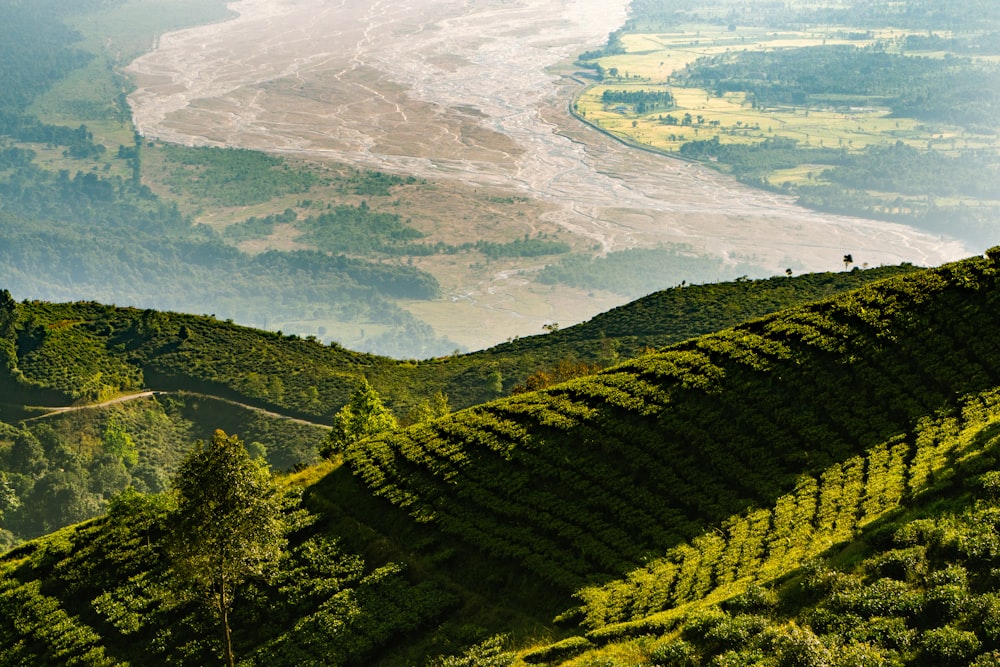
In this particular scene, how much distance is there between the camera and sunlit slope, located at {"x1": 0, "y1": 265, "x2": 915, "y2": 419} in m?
107

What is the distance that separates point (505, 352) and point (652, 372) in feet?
222

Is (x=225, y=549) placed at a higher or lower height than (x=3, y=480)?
higher

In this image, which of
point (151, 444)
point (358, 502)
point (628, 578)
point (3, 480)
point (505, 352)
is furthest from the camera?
point (505, 352)

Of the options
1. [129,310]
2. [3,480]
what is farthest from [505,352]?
[3,480]

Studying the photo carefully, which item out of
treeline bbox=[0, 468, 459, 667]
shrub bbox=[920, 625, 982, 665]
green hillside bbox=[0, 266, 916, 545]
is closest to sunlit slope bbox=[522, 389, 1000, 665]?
shrub bbox=[920, 625, 982, 665]

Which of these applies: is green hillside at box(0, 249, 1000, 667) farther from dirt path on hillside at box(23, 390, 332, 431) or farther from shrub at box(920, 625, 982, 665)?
dirt path on hillside at box(23, 390, 332, 431)

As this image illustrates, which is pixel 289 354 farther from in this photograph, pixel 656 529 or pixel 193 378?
pixel 656 529

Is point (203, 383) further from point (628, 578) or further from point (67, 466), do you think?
point (628, 578)

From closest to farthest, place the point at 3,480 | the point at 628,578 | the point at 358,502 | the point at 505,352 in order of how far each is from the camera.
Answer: the point at 628,578 → the point at 358,502 → the point at 3,480 → the point at 505,352

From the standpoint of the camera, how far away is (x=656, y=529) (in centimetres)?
4525

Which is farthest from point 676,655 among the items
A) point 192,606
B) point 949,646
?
point 192,606

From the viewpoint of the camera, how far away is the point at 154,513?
53406mm

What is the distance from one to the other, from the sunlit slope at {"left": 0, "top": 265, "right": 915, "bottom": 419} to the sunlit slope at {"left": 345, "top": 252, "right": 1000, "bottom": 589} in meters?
45.9

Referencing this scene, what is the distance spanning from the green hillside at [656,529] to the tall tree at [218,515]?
19.4 feet
